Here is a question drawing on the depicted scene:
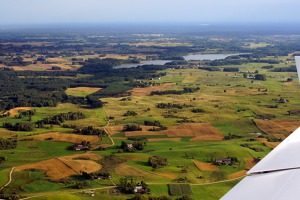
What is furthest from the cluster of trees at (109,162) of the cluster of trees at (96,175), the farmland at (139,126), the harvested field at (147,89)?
the harvested field at (147,89)

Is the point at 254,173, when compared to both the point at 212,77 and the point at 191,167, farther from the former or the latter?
the point at 212,77

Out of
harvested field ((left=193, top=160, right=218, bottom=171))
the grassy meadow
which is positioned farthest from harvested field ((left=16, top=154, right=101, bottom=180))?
harvested field ((left=193, top=160, right=218, bottom=171))

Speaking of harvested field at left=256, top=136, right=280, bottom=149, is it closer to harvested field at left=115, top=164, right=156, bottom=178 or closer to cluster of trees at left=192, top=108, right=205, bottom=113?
harvested field at left=115, top=164, right=156, bottom=178

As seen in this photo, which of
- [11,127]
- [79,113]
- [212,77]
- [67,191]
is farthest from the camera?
[212,77]

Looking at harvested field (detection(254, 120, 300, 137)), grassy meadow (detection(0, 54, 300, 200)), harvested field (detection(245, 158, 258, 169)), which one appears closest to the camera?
grassy meadow (detection(0, 54, 300, 200))

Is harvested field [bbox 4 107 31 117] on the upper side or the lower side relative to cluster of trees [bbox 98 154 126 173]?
lower

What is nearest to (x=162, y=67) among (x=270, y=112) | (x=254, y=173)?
(x=270, y=112)

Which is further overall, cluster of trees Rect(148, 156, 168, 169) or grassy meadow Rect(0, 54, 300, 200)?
cluster of trees Rect(148, 156, 168, 169)
